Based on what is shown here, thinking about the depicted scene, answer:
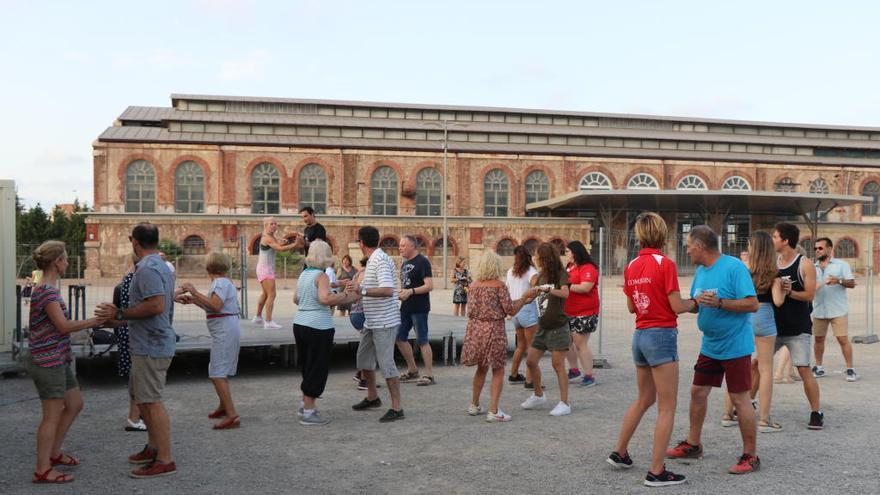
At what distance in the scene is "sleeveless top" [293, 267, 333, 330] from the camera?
6.72 m

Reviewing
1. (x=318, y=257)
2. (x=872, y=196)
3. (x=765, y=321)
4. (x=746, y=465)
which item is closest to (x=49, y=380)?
(x=318, y=257)

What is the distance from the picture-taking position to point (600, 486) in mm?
5035

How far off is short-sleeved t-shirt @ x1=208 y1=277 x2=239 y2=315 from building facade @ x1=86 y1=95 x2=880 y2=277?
3108cm

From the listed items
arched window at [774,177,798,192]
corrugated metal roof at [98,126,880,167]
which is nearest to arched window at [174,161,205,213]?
corrugated metal roof at [98,126,880,167]

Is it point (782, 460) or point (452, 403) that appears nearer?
point (782, 460)

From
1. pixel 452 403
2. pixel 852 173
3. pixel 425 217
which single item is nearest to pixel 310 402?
pixel 452 403

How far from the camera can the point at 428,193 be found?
4278 cm

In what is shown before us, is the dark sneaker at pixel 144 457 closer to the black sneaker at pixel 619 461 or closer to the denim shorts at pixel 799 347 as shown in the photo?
the black sneaker at pixel 619 461

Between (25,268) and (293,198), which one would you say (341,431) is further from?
(293,198)

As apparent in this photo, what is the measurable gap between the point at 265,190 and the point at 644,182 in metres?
23.8

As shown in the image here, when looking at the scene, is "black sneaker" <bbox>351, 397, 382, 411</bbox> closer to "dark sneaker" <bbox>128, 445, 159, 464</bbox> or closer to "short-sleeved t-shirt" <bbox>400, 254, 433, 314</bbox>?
"short-sleeved t-shirt" <bbox>400, 254, 433, 314</bbox>

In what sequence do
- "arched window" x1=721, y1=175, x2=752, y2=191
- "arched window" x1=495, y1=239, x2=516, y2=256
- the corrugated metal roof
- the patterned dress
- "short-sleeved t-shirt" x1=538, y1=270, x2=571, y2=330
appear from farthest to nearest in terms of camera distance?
"arched window" x1=721, y1=175, x2=752, y2=191, "arched window" x1=495, y1=239, x2=516, y2=256, the corrugated metal roof, "short-sleeved t-shirt" x1=538, y1=270, x2=571, y2=330, the patterned dress

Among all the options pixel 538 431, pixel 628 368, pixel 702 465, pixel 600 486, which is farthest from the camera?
pixel 628 368

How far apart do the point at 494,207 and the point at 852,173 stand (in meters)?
25.2
